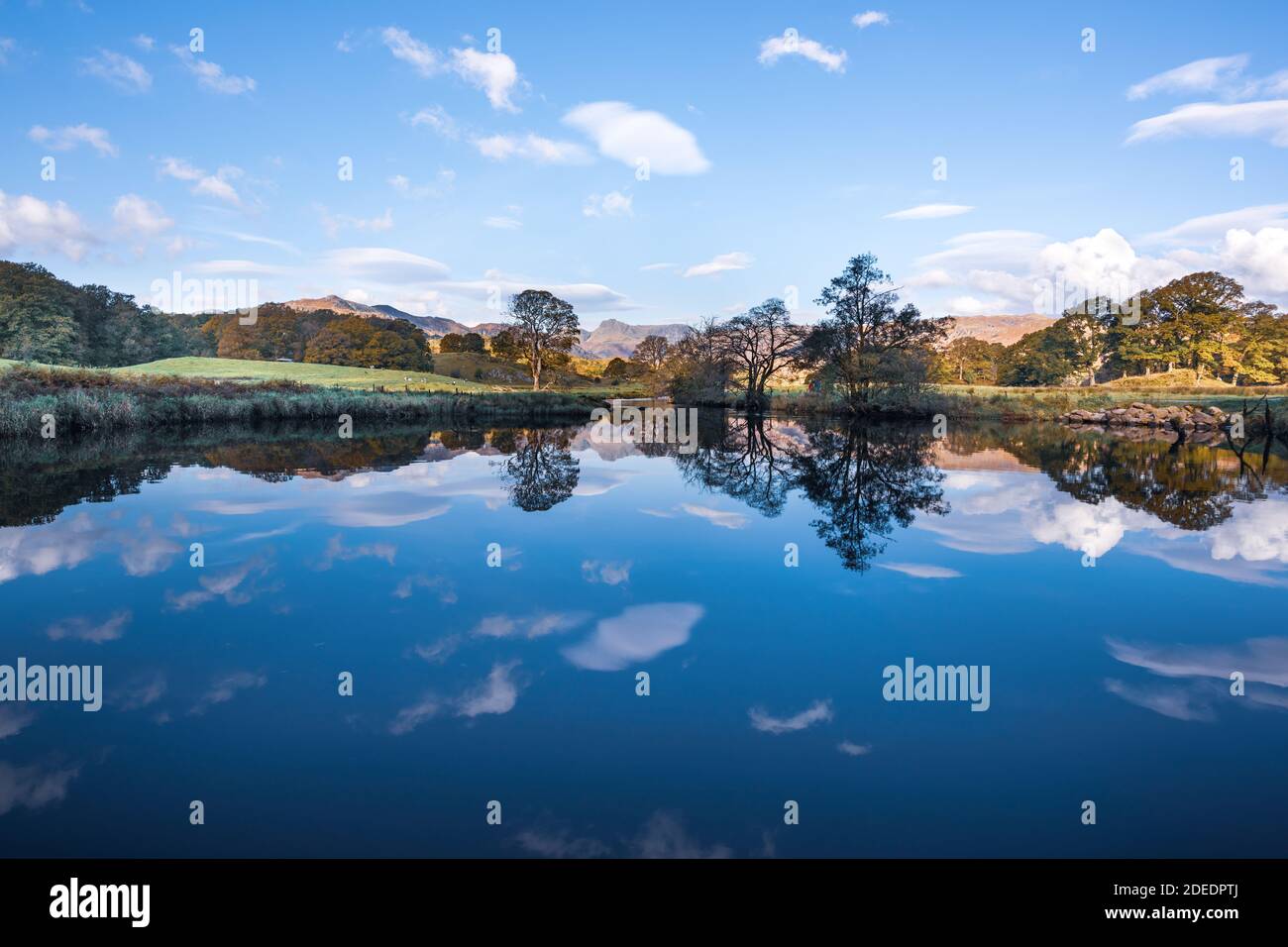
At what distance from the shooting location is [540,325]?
8444 cm

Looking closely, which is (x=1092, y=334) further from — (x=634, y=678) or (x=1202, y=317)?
(x=634, y=678)

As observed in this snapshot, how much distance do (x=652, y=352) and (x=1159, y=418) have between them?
91.3 meters

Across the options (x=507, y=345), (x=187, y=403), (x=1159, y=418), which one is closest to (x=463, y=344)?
(x=507, y=345)

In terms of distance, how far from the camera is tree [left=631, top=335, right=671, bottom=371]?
377 feet

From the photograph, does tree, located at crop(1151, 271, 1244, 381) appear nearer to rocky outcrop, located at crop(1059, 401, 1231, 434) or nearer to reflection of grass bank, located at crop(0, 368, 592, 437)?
rocky outcrop, located at crop(1059, 401, 1231, 434)

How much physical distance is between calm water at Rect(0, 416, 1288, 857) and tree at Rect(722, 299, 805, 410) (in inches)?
1667

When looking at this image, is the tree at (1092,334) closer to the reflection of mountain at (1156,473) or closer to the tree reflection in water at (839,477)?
the reflection of mountain at (1156,473)

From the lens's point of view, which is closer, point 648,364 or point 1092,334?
point 1092,334

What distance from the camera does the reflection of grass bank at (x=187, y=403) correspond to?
23578 mm

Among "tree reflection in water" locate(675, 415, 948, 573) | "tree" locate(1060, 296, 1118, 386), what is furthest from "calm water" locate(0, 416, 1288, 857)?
"tree" locate(1060, 296, 1118, 386)

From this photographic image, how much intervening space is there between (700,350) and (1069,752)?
62.5 m

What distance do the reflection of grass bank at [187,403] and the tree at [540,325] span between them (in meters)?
42.3
